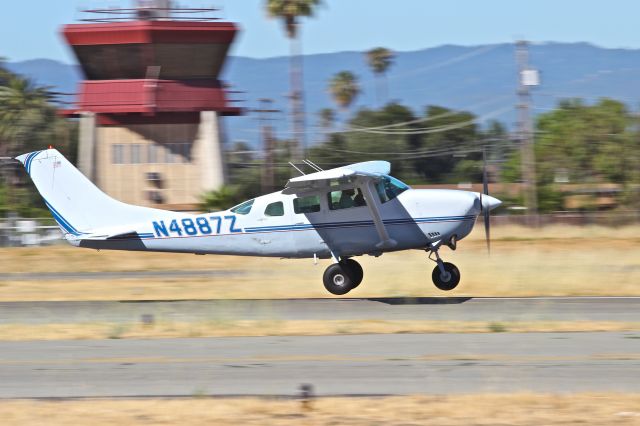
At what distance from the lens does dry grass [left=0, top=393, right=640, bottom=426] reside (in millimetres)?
8438

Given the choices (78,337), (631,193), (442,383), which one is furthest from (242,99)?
(442,383)

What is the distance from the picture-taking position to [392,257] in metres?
27.7

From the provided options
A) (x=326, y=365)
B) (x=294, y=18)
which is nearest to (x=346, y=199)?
(x=326, y=365)

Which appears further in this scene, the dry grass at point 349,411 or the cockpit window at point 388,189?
the cockpit window at point 388,189

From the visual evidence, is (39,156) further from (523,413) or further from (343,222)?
(523,413)

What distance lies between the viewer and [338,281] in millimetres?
19172

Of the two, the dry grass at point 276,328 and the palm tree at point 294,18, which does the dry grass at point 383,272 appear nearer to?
the dry grass at point 276,328

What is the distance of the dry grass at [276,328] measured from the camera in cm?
1390

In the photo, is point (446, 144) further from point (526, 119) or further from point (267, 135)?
point (526, 119)

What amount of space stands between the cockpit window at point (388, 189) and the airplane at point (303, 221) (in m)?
0.02

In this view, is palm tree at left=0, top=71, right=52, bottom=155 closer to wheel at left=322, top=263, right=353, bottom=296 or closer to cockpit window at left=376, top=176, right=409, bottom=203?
wheel at left=322, top=263, right=353, bottom=296

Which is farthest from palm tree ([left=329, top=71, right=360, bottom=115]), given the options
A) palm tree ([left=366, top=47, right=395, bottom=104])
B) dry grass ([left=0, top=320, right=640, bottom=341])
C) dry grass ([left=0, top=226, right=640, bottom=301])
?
dry grass ([left=0, top=320, right=640, bottom=341])

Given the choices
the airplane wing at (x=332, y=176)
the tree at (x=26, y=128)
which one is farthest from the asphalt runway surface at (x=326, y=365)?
the tree at (x=26, y=128)

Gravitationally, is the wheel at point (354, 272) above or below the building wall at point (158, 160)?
below
